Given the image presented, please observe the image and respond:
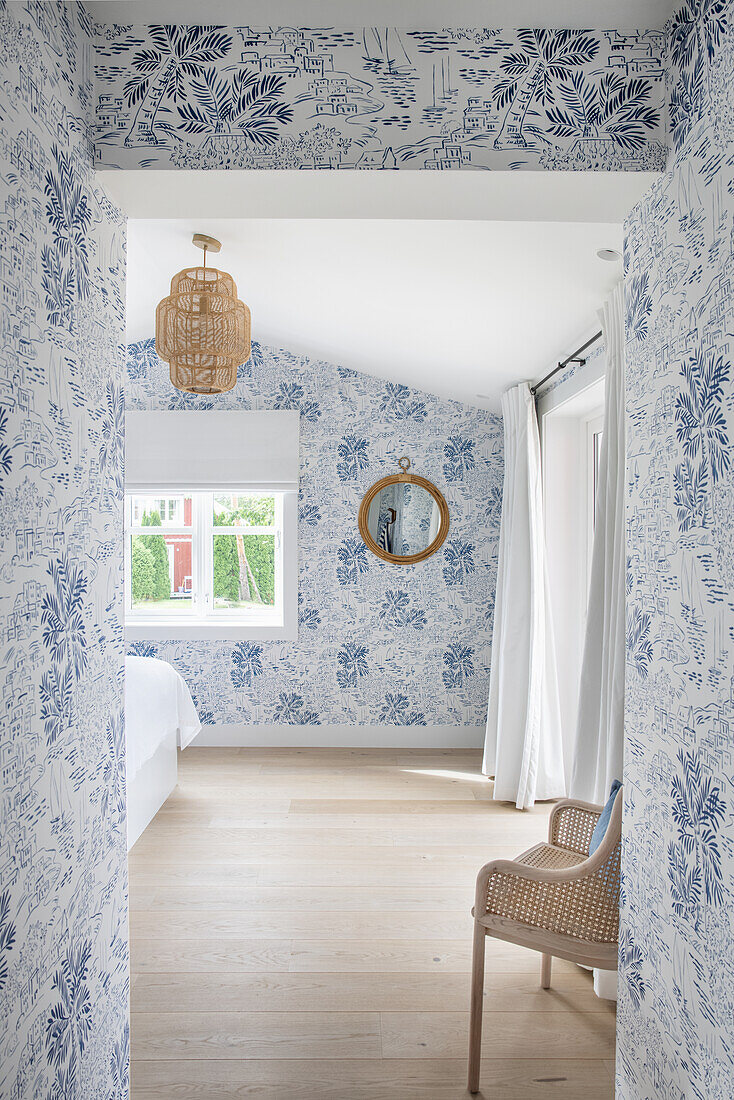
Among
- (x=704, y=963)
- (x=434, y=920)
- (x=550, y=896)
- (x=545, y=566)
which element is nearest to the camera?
(x=704, y=963)

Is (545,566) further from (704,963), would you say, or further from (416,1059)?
(704,963)

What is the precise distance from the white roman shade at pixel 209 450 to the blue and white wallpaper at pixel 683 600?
354 cm

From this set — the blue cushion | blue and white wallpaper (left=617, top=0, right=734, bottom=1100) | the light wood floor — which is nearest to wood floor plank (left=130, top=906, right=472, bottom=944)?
the light wood floor

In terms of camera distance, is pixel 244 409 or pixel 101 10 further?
pixel 244 409

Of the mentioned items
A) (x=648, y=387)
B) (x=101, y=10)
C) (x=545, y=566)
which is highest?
(x=101, y=10)

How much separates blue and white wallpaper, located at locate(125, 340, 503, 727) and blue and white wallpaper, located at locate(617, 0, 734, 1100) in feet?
11.2

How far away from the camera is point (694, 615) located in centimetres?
123

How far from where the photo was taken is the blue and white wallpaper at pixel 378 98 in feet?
4.49

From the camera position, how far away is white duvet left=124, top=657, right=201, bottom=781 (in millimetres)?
3225

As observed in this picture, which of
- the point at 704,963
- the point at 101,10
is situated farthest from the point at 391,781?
the point at 101,10

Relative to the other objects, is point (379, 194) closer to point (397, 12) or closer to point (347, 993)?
point (397, 12)

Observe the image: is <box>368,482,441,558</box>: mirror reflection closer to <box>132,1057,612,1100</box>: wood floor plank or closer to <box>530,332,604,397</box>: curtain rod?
<box>530,332,604,397</box>: curtain rod

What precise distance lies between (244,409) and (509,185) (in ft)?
12.1

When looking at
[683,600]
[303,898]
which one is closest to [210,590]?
[303,898]
